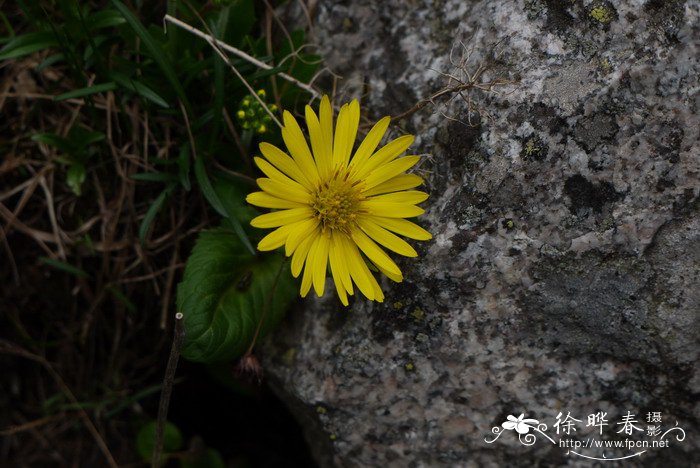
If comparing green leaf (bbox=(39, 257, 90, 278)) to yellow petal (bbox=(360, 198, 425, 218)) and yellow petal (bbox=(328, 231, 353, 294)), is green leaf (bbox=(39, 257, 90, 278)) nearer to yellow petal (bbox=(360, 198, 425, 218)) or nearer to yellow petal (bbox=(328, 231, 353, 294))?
yellow petal (bbox=(328, 231, 353, 294))

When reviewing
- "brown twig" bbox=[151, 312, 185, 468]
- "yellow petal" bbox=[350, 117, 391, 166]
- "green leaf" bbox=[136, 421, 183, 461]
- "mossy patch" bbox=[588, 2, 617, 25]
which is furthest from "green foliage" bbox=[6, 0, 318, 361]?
"mossy patch" bbox=[588, 2, 617, 25]

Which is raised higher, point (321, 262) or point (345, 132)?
point (345, 132)

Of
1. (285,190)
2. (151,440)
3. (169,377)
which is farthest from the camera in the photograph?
(151,440)

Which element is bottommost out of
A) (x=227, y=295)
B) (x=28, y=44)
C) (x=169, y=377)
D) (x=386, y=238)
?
→ (x=169, y=377)

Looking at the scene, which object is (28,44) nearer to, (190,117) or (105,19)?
(105,19)

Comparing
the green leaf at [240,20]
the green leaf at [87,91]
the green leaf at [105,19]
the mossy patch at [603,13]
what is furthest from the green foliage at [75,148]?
the mossy patch at [603,13]

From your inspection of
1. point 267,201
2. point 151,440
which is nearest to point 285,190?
point 267,201

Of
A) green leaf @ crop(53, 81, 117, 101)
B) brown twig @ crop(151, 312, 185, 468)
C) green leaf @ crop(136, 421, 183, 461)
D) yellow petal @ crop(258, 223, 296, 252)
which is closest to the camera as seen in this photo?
brown twig @ crop(151, 312, 185, 468)

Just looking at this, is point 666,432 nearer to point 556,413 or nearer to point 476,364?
point 556,413
